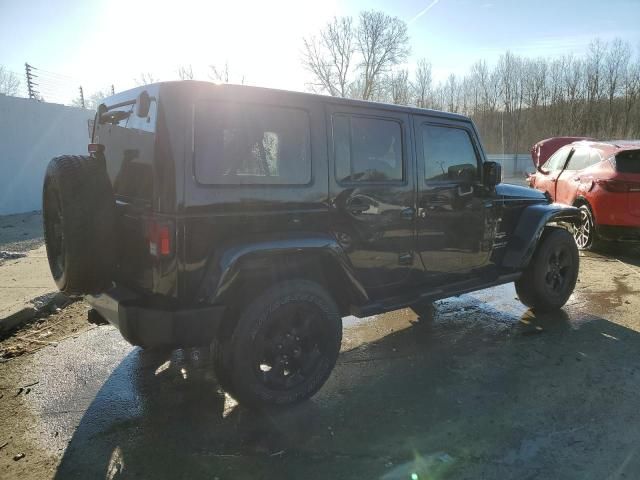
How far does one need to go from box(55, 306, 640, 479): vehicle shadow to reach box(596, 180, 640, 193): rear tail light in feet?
11.9

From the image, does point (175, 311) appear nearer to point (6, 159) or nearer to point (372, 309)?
point (372, 309)

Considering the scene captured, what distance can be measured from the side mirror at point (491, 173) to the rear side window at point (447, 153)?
3.7 inches

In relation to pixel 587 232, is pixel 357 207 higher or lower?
higher

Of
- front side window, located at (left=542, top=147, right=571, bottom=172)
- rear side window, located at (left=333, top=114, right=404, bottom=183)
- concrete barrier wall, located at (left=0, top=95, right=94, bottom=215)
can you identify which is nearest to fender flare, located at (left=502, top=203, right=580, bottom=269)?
rear side window, located at (left=333, top=114, right=404, bottom=183)

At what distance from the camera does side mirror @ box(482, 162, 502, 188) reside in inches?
166

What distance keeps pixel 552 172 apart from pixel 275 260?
770 centimetres

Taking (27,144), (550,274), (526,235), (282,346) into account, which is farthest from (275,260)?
(27,144)

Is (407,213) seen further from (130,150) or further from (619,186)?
(619,186)

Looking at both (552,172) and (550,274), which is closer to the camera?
(550,274)

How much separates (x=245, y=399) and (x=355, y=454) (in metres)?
0.77

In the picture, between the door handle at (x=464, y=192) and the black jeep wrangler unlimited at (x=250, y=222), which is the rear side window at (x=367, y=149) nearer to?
the black jeep wrangler unlimited at (x=250, y=222)

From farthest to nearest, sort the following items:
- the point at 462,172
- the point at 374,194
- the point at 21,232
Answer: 1. the point at 21,232
2. the point at 462,172
3. the point at 374,194

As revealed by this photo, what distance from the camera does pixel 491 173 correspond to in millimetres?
4223

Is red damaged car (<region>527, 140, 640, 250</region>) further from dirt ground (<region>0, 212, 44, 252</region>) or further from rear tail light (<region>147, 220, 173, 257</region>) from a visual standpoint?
dirt ground (<region>0, 212, 44, 252</region>)
